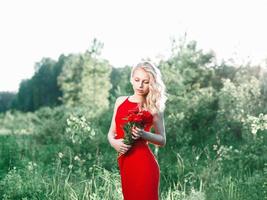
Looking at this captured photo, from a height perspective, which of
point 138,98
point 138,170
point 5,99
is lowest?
point 138,170

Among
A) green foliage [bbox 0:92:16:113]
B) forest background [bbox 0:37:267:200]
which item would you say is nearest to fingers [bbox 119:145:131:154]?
forest background [bbox 0:37:267:200]

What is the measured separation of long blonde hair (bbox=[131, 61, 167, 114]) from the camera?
145 inches

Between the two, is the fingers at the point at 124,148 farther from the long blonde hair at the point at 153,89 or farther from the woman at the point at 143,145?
the long blonde hair at the point at 153,89

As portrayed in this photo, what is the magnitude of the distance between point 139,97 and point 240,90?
817cm

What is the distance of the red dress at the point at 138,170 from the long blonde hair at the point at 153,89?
0.39ft

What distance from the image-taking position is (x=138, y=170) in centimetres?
369

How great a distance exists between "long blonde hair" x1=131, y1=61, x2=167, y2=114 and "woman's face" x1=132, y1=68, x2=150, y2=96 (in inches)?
1.0

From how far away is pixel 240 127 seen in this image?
1162 centimetres

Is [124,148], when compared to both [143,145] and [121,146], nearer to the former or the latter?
[121,146]

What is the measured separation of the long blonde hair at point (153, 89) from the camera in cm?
369

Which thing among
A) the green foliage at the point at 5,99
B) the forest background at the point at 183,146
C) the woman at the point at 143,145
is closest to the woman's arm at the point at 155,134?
the woman at the point at 143,145

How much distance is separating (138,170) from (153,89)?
0.63 meters

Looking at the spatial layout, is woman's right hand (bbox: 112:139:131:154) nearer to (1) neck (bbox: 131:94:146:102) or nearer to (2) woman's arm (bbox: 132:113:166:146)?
(2) woman's arm (bbox: 132:113:166:146)

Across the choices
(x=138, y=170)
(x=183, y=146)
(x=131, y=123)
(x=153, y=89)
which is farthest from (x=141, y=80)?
(x=183, y=146)
